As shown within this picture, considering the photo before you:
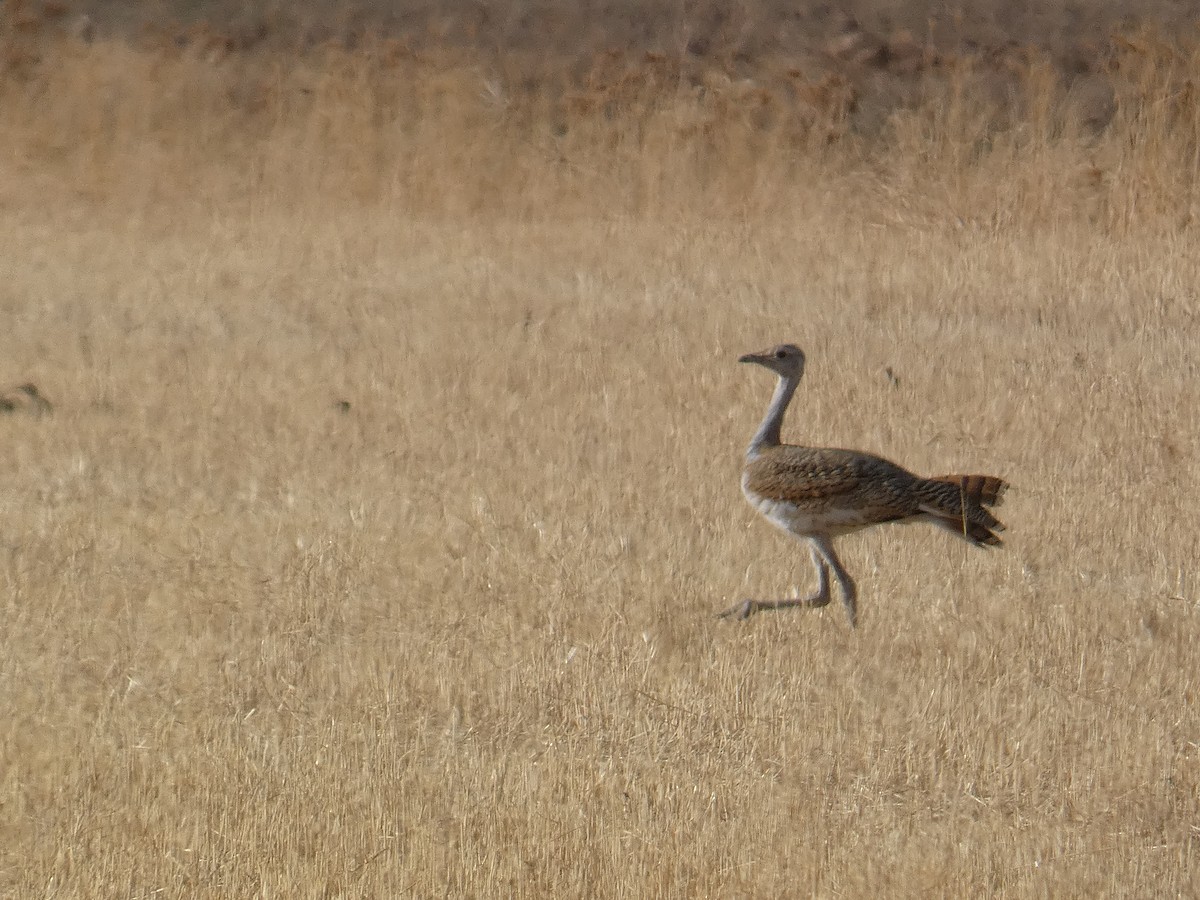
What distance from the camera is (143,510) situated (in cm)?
789

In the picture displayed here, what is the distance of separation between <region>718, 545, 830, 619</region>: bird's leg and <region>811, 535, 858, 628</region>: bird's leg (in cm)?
6

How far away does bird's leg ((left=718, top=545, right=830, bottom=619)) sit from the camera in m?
6.73

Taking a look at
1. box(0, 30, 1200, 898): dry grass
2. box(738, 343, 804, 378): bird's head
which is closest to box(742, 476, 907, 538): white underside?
box(0, 30, 1200, 898): dry grass

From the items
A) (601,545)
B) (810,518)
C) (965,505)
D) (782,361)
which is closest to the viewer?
(965,505)

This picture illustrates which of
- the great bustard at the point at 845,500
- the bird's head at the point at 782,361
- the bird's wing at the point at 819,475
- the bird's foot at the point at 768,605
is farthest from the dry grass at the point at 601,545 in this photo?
the bird's head at the point at 782,361

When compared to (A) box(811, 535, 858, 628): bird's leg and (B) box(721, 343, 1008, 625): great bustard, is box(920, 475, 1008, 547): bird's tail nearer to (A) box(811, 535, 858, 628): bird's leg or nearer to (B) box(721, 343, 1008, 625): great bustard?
(B) box(721, 343, 1008, 625): great bustard

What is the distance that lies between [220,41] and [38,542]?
15.0 metres

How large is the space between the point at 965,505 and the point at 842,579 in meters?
0.56

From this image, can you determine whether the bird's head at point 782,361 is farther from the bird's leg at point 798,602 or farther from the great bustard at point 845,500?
the bird's leg at point 798,602

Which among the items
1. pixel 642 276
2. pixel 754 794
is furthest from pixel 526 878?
pixel 642 276

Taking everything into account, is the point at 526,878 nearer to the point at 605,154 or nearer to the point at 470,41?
the point at 605,154

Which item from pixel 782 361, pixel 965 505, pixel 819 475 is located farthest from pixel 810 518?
pixel 782 361

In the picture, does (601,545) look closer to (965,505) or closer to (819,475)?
(819,475)

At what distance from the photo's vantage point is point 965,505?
6.49m
